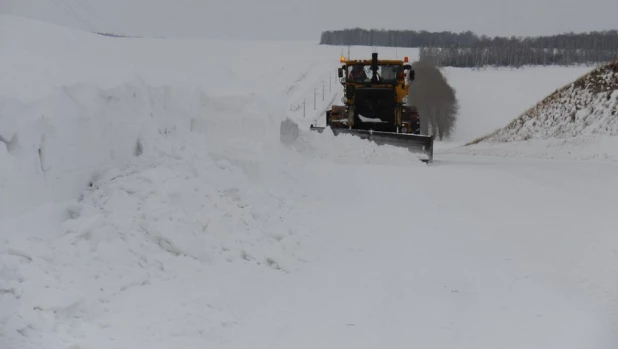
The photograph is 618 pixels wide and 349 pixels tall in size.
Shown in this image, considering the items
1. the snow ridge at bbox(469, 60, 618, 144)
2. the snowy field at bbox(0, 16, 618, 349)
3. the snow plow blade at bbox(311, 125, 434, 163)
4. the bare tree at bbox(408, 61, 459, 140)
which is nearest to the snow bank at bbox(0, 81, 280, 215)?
the snowy field at bbox(0, 16, 618, 349)

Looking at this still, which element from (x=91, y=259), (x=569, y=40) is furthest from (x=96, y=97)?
(x=569, y=40)

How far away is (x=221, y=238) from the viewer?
6.50 m

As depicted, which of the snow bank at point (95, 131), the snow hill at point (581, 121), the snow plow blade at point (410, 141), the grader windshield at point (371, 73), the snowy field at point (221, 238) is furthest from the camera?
the snow hill at point (581, 121)

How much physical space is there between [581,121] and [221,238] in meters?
23.2

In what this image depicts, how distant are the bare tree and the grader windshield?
120ft

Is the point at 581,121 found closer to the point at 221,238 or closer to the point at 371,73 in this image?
the point at 371,73

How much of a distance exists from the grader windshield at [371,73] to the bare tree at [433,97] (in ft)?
120

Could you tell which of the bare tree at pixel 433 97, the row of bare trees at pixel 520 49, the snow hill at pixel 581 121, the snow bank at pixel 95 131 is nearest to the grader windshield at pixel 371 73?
the snow hill at pixel 581 121

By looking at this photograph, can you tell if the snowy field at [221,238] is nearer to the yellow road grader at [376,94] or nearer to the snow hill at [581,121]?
the yellow road grader at [376,94]

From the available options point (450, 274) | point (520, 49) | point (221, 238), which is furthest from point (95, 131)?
point (520, 49)

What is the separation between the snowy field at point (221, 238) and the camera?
4.88 meters

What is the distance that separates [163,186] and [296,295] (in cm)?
182

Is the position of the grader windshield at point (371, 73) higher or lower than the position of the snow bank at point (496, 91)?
higher

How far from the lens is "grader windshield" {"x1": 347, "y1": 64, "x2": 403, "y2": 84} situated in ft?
65.5
